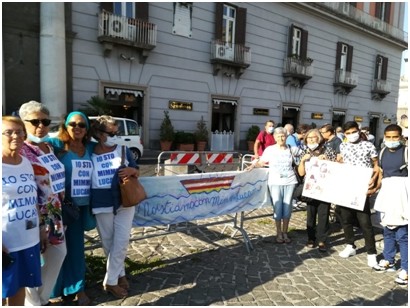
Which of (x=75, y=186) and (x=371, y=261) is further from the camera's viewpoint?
(x=371, y=261)

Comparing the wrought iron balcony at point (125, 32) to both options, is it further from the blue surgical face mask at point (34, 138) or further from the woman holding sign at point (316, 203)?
the blue surgical face mask at point (34, 138)

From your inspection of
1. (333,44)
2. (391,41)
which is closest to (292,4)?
(333,44)

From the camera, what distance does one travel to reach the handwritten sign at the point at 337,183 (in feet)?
14.5

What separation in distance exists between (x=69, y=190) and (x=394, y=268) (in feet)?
13.0

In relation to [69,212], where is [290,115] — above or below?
above

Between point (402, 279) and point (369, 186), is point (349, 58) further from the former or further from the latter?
point (402, 279)

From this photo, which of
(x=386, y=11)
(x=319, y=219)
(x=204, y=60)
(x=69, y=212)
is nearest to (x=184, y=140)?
(x=204, y=60)

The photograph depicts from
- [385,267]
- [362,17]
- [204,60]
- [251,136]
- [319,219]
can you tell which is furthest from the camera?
[362,17]

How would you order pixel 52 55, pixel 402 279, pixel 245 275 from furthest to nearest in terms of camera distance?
pixel 52 55 < pixel 245 275 < pixel 402 279

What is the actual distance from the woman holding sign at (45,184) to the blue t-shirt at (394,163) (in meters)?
3.67

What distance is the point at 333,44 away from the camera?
23.1 m

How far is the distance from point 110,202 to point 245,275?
1887 millimetres

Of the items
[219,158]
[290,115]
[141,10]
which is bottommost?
[219,158]

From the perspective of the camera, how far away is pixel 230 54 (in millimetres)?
17797
